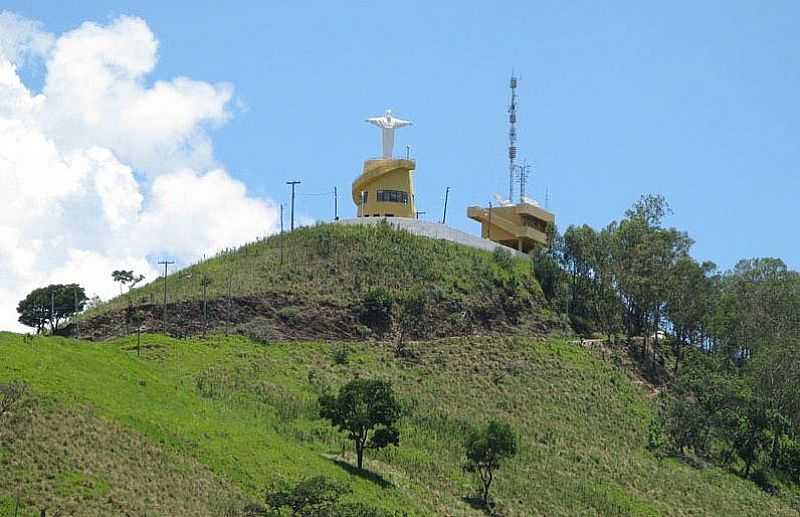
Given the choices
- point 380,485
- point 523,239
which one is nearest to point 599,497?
point 380,485

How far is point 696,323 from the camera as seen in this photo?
9262 cm

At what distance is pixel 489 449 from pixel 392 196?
145ft

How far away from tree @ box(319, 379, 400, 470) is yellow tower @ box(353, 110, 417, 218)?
4239 cm

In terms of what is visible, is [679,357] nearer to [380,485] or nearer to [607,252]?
[607,252]

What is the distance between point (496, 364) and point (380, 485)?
26.6 meters

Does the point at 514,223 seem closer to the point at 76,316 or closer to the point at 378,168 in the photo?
the point at 378,168

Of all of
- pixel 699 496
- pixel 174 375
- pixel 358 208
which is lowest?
pixel 699 496

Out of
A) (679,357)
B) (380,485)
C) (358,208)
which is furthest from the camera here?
(358,208)

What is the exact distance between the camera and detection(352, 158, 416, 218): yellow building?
99938mm

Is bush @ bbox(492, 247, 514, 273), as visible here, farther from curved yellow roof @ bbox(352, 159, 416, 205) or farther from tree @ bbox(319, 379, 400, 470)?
tree @ bbox(319, 379, 400, 470)

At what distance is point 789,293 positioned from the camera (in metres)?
93.2

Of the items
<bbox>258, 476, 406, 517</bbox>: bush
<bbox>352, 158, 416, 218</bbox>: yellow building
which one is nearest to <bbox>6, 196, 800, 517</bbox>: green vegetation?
<bbox>258, 476, 406, 517</bbox>: bush

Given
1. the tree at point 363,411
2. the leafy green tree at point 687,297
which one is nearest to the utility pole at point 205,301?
the tree at point 363,411

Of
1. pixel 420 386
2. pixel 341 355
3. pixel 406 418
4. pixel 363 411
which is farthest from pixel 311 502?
pixel 341 355
